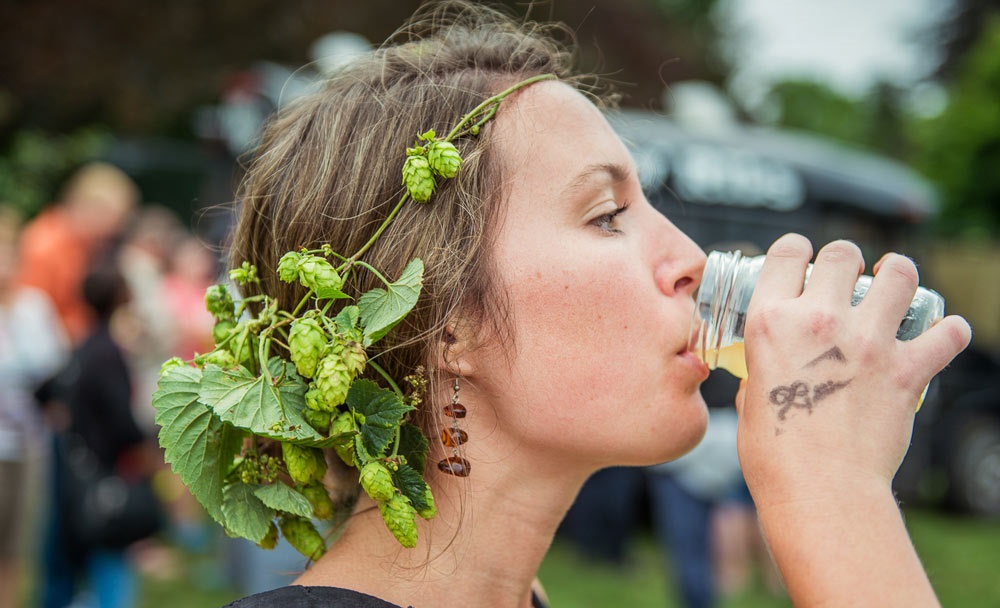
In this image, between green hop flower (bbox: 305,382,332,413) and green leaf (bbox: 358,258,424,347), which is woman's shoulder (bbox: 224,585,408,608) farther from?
green leaf (bbox: 358,258,424,347)

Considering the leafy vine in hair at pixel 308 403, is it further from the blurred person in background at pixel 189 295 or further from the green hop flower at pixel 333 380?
the blurred person in background at pixel 189 295

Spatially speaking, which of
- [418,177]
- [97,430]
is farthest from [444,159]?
[97,430]

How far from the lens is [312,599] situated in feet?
5.11

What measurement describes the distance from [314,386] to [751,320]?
0.72 meters

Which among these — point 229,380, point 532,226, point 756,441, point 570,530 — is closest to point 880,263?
point 756,441

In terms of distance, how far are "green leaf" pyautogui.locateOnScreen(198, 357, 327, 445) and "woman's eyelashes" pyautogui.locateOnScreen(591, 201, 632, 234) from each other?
0.61 m

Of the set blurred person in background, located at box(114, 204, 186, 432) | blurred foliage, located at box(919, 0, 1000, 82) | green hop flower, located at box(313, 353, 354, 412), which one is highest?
green hop flower, located at box(313, 353, 354, 412)

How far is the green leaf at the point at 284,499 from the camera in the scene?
5.30ft

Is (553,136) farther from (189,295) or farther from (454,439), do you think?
(189,295)

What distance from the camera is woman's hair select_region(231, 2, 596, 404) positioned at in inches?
66.7

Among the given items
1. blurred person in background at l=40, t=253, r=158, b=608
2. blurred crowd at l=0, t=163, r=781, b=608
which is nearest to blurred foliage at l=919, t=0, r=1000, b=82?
blurred crowd at l=0, t=163, r=781, b=608

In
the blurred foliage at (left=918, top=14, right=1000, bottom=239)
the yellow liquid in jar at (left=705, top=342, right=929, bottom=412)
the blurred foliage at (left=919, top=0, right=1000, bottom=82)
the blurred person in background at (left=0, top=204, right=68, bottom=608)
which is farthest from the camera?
the blurred foliage at (left=919, top=0, right=1000, bottom=82)

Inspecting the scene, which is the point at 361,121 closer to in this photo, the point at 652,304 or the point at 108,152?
the point at 652,304

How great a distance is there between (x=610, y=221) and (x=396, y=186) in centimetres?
40
